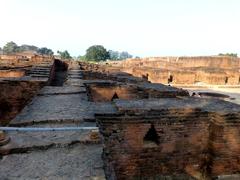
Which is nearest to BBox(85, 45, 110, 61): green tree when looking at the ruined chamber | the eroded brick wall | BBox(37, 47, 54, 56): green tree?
BBox(37, 47, 54, 56): green tree

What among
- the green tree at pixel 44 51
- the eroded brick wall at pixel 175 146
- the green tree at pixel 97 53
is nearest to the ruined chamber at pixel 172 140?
the eroded brick wall at pixel 175 146

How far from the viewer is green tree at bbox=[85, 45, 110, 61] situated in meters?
55.8

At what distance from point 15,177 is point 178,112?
2575 mm

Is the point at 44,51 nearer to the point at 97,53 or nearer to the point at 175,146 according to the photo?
the point at 97,53

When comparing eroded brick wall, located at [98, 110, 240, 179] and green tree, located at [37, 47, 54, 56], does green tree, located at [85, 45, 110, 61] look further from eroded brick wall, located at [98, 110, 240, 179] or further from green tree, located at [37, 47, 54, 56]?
eroded brick wall, located at [98, 110, 240, 179]

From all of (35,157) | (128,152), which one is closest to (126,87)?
(128,152)

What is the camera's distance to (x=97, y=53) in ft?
184

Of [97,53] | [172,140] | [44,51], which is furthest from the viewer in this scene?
[44,51]

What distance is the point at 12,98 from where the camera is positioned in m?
6.04

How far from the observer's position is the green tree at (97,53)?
183 feet

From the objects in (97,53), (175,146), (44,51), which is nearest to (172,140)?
(175,146)

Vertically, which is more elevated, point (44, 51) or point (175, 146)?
point (175, 146)

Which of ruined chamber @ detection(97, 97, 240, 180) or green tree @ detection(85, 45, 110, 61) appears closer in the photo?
ruined chamber @ detection(97, 97, 240, 180)

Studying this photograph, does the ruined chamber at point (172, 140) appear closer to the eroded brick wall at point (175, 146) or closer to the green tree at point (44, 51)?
the eroded brick wall at point (175, 146)
